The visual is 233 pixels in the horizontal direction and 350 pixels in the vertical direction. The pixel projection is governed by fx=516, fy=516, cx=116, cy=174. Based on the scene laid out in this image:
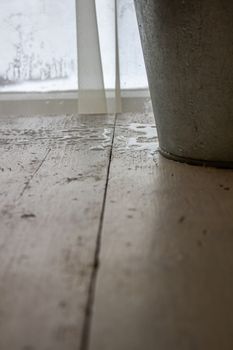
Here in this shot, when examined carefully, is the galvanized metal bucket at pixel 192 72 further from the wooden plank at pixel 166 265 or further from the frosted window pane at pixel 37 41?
the frosted window pane at pixel 37 41

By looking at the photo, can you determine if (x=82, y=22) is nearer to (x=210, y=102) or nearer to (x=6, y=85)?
(x=6, y=85)

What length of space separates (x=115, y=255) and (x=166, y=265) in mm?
49

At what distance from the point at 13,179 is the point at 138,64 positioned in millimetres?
878

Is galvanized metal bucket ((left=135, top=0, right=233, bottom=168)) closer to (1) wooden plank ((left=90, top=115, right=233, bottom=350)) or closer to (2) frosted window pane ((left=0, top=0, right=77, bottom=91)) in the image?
(1) wooden plank ((left=90, top=115, right=233, bottom=350))

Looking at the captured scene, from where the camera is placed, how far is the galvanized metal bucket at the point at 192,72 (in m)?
0.75

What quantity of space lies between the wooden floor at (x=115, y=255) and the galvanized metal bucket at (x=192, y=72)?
0.15ft

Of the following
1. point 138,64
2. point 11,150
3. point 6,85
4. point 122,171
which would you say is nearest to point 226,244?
point 122,171

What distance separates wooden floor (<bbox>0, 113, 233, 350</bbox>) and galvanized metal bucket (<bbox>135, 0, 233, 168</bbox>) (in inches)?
1.8

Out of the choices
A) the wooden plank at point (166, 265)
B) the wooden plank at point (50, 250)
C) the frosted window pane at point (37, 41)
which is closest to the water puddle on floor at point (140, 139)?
the wooden plank at point (50, 250)

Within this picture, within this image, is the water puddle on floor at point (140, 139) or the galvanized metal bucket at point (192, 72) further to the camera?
the water puddle on floor at point (140, 139)

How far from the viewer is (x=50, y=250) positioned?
0.50 metres

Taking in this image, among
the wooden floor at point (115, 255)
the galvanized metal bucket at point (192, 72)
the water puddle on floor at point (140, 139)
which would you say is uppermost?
the galvanized metal bucket at point (192, 72)

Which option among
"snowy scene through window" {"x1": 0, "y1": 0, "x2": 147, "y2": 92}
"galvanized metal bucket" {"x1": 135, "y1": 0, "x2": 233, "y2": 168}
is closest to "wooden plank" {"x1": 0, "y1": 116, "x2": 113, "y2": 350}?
"galvanized metal bucket" {"x1": 135, "y1": 0, "x2": 233, "y2": 168}

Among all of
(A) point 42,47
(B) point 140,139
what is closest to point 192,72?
(B) point 140,139
